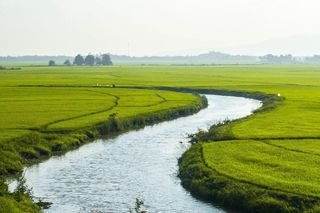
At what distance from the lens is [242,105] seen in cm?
6359

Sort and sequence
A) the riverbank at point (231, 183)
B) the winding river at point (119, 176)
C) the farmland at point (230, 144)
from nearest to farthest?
1. the riverbank at point (231, 183)
2. the farmland at point (230, 144)
3. the winding river at point (119, 176)

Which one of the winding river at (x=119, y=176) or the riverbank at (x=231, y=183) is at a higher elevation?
the riverbank at (x=231, y=183)

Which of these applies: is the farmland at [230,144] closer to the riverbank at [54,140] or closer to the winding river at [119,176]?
the riverbank at [54,140]

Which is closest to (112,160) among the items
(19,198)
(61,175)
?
(61,175)

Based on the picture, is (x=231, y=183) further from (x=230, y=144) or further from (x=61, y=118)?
(x=61, y=118)

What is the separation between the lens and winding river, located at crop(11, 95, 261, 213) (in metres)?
23.7

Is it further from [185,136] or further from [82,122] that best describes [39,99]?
[185,136]

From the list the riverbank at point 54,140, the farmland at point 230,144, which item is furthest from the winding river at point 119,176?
the farmland at point 230,144

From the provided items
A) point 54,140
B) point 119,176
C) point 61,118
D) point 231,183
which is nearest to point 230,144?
point 119,176

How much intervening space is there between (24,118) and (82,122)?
5.37 meters

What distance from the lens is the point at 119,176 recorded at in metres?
28.3

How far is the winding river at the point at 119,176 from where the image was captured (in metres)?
23.7

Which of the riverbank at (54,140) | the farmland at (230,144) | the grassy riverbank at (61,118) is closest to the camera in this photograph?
the riverbank at (54,140)

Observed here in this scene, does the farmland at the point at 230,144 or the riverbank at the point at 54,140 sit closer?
the riverbank at the point at 54,140
